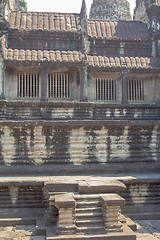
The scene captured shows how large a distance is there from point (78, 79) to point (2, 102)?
183 inches

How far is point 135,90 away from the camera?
1544 cm

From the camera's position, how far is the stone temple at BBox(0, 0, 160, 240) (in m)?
6.65

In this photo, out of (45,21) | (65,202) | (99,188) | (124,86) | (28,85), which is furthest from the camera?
(45,21)

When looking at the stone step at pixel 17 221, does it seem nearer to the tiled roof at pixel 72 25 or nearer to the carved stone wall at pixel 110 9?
the tiled roof at pixel 72 25

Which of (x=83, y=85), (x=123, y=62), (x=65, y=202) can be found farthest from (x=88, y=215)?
(x=123, y=62)

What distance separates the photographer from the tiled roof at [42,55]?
13586 mm

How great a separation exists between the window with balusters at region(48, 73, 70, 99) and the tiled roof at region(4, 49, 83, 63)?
1078 millimetres

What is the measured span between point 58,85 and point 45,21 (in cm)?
369

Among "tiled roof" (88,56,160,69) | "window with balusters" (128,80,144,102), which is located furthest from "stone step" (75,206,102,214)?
"window with balusters" (128,80,144,102)

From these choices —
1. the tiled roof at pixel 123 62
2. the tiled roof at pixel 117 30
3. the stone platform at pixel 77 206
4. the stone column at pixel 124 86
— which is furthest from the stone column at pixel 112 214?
the tiled roof at pixel 117 30

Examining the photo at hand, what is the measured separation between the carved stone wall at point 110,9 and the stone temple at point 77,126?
8.72 meters

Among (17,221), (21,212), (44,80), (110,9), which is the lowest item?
(17,221)

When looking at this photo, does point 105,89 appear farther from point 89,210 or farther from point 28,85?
point 89,210

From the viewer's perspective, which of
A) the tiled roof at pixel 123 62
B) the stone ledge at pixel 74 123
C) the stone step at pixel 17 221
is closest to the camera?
the stone step at pixel 17 221
